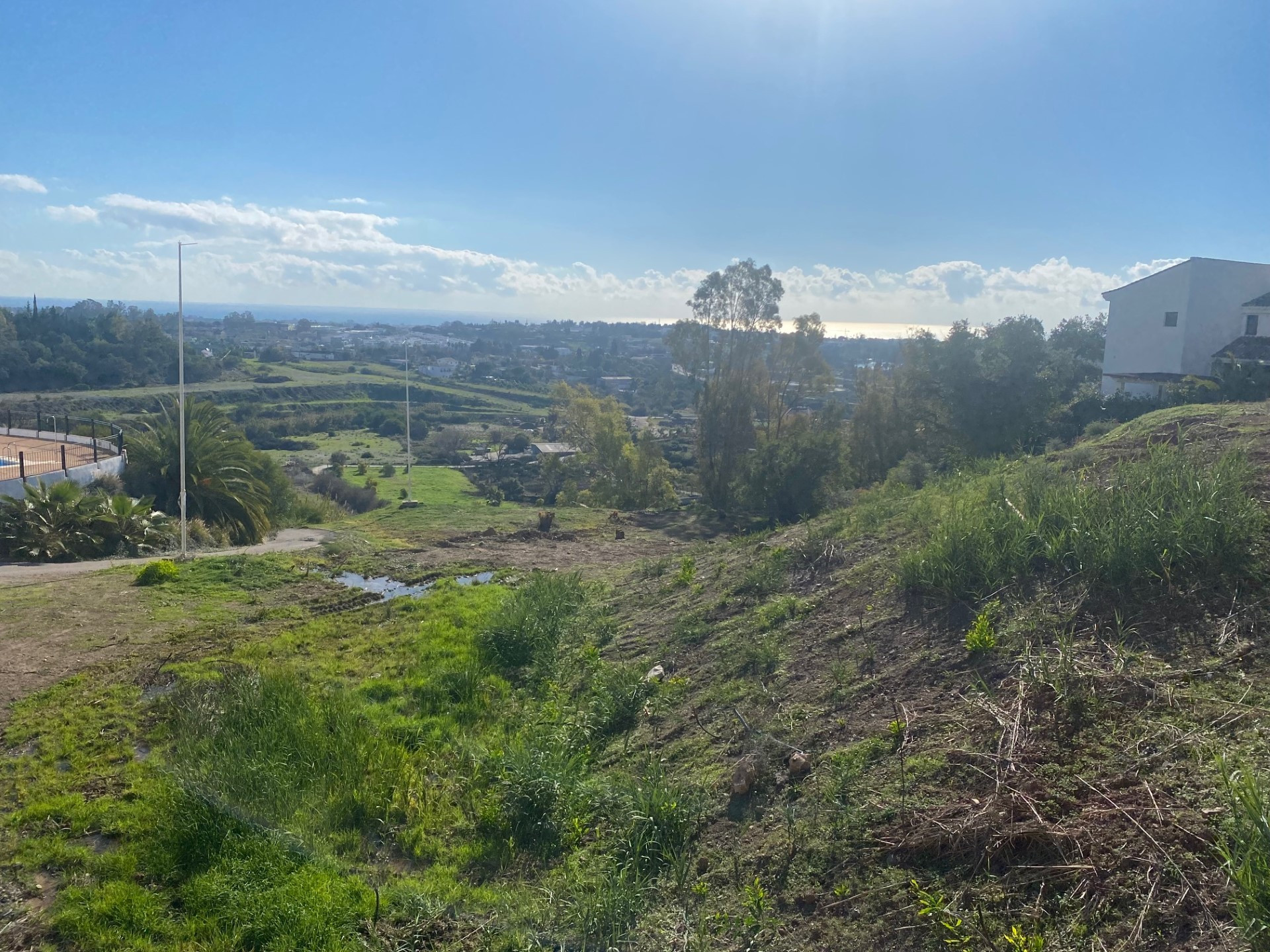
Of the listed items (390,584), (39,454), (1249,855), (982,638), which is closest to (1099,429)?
(982,638)

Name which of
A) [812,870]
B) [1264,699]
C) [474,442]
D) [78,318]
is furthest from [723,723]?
[78,318]

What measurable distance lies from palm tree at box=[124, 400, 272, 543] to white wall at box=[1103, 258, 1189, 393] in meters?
25.2

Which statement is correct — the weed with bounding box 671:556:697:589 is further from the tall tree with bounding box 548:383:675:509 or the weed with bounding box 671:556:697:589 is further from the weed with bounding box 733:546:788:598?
the tall tree with bounding box 548:383:675:509

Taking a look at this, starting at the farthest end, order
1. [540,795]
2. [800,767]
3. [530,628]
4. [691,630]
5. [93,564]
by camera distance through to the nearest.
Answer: [93,564] → [530,628] → [691,630] → [540,795] → [800,767]

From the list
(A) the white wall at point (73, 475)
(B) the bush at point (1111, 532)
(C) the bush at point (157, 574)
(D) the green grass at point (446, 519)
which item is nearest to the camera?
(B) the bush at point (1111, 532)

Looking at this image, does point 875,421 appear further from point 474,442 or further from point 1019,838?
point 474,442

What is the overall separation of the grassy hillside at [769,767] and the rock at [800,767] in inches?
0.9

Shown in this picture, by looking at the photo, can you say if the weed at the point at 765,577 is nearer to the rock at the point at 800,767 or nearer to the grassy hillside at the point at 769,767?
the grassy hillside at the point at 769,767

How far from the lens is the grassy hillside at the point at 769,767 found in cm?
355

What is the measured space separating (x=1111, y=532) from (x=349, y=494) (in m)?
29.9

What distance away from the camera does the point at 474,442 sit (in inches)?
2111

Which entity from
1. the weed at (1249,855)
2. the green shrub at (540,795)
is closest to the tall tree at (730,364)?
the green shrub at (540,795)

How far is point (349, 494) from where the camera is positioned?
31.8 m

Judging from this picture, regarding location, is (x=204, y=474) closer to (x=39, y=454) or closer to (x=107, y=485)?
(x=107, y=485)
